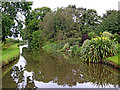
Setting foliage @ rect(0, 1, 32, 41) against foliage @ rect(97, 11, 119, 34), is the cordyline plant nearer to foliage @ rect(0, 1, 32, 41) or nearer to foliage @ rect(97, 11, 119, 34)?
foliage @ rect(0, 1, 32, 41)

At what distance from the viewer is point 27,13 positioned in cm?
1300

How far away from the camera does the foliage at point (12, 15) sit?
40.3ft

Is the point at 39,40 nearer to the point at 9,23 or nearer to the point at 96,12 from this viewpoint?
the point at 96,12

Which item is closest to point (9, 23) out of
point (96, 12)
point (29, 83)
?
point (29, 83)

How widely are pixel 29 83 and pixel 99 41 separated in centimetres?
717

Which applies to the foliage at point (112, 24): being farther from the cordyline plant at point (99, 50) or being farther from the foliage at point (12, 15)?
the foliage at point (12, 15)

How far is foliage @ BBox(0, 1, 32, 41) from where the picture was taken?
12.3 metres

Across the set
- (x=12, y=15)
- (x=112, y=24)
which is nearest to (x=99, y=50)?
(x=12, y=15)

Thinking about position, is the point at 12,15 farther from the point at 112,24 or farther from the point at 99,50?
the point at 112,24

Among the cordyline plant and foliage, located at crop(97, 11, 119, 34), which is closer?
the cordyline plant

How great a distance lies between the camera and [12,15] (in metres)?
12.6

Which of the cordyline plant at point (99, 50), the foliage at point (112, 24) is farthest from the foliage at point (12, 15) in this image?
the foliage at point (112, 24)

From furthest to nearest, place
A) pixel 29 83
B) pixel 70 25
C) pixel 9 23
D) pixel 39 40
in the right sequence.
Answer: pixel 39 40 < pixel 70 25 < pixel 9 23 < pixel 29 83

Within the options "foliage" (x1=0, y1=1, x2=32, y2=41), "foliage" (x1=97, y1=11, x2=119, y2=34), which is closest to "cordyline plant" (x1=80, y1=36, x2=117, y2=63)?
"foliage" (x1=0, y1=1, x2=32, y2=41)
